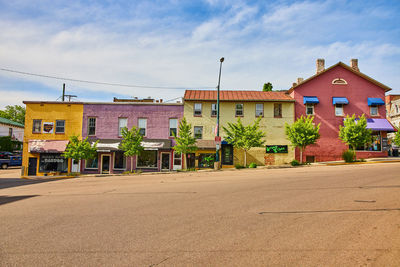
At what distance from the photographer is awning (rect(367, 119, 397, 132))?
28.4 m

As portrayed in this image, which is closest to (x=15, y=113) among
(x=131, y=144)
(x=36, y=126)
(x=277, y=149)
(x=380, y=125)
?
(x=36, y=126)

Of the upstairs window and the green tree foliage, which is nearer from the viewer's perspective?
the green tree foliage

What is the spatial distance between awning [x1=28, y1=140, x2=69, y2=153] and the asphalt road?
2123cm

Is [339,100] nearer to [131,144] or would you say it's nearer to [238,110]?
[238,110]

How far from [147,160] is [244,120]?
11.7m

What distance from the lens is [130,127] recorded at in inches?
1175

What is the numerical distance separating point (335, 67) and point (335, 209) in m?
27.9

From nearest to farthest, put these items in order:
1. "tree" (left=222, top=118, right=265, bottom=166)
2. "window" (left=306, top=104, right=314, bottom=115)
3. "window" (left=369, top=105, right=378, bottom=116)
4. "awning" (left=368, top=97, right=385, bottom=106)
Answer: "tree" (left=222, top=118, right=265, bottom=166) → "awning" (left=368, top=97, right=385, bottom=106) → "window" (left=369, top=105, right=378, bottom=116) → "window" (left=306, top=104, right=314, bottom=115)

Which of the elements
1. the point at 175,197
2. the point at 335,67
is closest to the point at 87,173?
the point at 175,197

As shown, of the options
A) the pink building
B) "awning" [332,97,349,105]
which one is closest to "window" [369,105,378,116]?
the pink building

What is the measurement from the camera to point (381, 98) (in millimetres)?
30438

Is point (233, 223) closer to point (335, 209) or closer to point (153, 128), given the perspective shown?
point (335, 209)

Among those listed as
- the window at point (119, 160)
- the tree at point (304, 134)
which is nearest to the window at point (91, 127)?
the window at point (119, 160)

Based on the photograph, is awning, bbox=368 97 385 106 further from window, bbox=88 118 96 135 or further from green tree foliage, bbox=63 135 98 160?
window, bbox=88 118 96 135
